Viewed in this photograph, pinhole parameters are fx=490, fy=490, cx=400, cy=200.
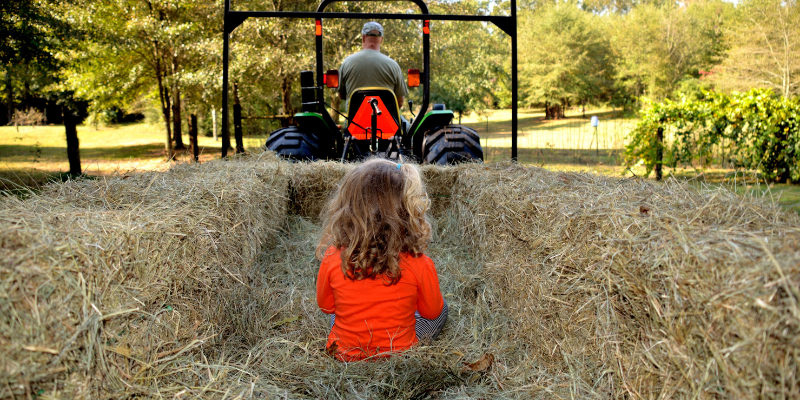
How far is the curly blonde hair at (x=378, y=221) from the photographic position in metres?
2.04

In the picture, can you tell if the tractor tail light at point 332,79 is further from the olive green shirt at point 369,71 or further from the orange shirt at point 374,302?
the orange shirt at point 374,302

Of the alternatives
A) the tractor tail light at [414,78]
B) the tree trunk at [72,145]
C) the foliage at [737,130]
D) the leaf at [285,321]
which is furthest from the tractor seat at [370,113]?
the tree trunk at [72,145]

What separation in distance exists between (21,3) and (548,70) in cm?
3210

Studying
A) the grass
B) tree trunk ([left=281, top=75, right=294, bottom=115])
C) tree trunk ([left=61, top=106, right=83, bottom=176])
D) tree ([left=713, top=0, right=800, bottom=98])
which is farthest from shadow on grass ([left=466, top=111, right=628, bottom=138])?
tree trunk ([left=61, top=106, right=83, bottom=176])

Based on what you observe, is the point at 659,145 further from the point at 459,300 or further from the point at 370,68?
the point at 459,300

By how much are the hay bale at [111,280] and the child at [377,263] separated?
Result: 0.57m

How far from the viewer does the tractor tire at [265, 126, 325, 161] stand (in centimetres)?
473

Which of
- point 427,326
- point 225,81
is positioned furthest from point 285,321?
point 225,81

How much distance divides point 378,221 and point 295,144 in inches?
116

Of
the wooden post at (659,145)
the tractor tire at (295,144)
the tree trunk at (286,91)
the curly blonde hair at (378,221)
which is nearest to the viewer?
the curly blonde hair at (378,221)

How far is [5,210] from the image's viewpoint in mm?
1877

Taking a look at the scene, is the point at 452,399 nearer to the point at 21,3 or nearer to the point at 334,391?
the point at 334,391

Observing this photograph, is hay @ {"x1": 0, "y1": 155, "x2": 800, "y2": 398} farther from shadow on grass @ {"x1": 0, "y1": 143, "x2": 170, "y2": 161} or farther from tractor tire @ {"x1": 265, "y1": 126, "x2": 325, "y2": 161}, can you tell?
shadow on grass @ {"x1": 0, "y1": 143, "x2": 170, "y2": 161}

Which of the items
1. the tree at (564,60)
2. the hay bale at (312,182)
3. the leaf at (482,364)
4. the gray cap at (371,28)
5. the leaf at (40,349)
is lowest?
the leaf at (482,364)
